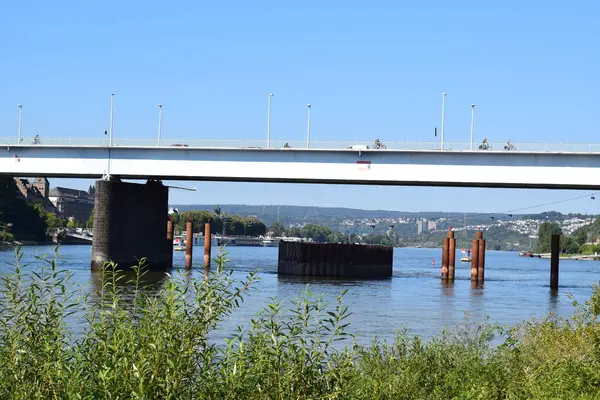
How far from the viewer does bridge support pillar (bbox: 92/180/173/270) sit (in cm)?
7419

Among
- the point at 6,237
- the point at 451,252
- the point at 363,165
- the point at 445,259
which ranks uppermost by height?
the point at 363,165

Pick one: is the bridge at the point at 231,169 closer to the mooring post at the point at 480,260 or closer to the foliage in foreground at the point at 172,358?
the mooring post at the point at 480,260

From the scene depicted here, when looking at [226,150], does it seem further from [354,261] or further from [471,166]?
[354,261]

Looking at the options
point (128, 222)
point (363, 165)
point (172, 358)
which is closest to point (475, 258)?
point (363, 165)

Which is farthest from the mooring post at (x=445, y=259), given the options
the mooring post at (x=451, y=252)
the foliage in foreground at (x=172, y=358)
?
the foliage in foreground at (x=172, y=358)

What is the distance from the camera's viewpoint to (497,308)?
5362 cm

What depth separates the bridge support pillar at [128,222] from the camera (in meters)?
74.2

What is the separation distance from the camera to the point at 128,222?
7625 centimetres

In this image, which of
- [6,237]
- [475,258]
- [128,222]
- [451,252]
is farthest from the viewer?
[6,237]

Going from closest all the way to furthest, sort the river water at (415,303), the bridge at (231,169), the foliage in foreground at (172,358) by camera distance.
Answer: the foliage in foreground at (172,358) → the river water at (415,303) → the bridge at (231,169)

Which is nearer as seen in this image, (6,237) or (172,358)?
(172,358)

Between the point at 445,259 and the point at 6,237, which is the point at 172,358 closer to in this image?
the point at 445,259

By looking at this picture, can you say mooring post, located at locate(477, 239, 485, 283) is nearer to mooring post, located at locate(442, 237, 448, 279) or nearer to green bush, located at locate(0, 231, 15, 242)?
mooring post, located at locate(442, 237, 448, 279)

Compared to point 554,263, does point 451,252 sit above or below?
above
